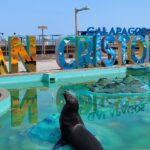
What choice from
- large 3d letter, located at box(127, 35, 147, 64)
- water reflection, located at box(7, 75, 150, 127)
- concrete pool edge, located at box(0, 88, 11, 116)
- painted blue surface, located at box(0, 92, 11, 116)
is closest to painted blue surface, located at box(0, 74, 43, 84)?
water reflection, located at box(7, 75, 150, 127)

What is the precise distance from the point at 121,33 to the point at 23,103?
41.5 ft

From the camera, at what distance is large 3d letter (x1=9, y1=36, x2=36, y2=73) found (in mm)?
17380

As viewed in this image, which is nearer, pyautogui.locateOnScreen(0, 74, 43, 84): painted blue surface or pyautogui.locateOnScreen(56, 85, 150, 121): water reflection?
pyautogui.locateOnScreen(56, 85, 150, 121): water reflection

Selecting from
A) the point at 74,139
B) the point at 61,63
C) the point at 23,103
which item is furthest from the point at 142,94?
the point at 74,139

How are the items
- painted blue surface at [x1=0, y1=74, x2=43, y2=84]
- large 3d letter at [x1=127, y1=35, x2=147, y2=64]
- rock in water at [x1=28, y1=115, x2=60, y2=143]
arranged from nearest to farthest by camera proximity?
rock in water at [x1=28, y1=115, x2=60, y2=143], painted blue surface at [x1=0, y1=74, x2=43, y2=84], large 3d letter at [x1=127, y1=35, x2=147, y2=64]

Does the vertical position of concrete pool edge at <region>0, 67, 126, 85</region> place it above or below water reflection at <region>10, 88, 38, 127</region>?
above

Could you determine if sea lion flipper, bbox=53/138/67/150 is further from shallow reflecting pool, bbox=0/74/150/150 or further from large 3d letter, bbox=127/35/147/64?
large 3d letter, bbox=127/35/147/64

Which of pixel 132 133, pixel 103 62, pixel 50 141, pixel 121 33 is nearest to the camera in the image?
pixel 50 141

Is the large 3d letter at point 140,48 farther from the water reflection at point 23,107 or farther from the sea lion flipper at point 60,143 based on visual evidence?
the sea lion flipper at point 60,143

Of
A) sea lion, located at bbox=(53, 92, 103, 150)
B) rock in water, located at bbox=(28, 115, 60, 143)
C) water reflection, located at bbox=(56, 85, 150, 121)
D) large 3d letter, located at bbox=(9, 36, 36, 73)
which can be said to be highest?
large 3d letter, located at bbox=(9, 36, 36, 73)

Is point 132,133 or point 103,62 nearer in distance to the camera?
point 132,133

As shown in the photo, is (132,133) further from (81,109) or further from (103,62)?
(103,62)

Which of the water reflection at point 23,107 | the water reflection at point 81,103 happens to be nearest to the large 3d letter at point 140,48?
the water reflection at point 81,103

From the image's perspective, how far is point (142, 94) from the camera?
13789 millimetres
